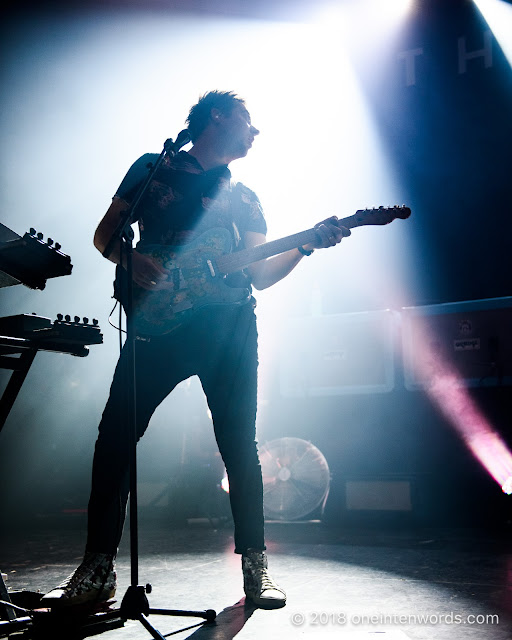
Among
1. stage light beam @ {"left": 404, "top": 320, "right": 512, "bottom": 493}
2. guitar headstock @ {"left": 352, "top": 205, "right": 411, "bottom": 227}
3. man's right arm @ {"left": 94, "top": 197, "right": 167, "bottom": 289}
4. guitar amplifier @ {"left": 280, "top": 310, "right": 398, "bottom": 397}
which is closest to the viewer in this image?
man's right arm @ {"left": 94, "top": 197, "right": 167, "bottom": 289}

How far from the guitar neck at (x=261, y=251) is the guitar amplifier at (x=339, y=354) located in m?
2.44

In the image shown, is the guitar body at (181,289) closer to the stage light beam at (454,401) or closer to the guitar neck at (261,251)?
the guitar neck at (261,251)

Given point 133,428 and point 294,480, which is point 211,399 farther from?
point 294,480

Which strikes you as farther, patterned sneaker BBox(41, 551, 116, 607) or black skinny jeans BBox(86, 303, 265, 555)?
black skinny jeans BBox(86, 303, 265, 555)

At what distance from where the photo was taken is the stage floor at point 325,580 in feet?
4.87

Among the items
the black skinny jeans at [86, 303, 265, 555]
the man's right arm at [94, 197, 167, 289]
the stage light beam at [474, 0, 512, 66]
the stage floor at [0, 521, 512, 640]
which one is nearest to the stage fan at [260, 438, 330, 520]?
the stage floor at [0, 521, 512, 640]

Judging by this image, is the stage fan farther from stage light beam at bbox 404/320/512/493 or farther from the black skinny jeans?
the black skinny jeans

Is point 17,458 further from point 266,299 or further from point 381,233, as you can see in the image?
point 381,233

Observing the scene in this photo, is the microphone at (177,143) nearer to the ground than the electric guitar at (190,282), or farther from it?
farther from it

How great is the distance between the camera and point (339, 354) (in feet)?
14.5

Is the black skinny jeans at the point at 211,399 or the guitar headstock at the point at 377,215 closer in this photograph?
the black skinny jeans at the point at 211,399

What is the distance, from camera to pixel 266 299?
509cm

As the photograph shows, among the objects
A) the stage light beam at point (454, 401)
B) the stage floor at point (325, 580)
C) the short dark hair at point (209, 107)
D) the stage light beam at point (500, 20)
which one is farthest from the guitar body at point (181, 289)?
the stage light beam at point (500, 20)

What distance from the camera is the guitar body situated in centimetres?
178
